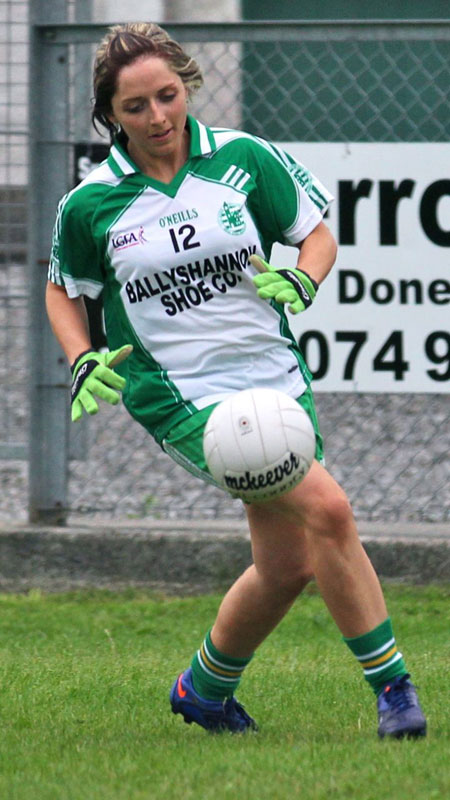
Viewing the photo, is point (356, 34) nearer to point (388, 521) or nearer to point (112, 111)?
point (388, 521)

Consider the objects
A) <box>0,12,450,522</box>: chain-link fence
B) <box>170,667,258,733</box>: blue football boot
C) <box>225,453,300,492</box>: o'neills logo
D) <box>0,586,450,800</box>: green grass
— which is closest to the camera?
<box>0,586,450,800</box>: green grass

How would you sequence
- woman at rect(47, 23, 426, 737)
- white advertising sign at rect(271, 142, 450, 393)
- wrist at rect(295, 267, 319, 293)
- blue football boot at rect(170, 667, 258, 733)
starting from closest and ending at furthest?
woman at rect(47, 23, 426, 737)
wrist at rect(295, 267, 319, 293)
blue football boot at rect(170, 667, 258, 733)
white advertising sign at rect(271, 142, 450, 393)

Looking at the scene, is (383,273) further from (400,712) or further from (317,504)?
(400,712)

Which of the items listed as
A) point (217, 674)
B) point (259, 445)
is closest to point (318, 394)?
point (217, 674)

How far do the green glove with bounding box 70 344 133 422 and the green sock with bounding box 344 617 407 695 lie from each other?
88 cm

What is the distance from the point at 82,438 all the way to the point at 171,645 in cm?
176

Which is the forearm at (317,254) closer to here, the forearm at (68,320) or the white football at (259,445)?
the white football at (259,445)

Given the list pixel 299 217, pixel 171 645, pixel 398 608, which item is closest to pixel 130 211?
pixel 299 217

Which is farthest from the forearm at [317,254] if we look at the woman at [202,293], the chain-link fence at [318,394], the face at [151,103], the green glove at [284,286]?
the chain-link fence at [318,394]

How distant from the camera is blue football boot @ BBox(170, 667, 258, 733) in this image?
4.23 meters

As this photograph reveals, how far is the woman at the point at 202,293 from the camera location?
12.8ft

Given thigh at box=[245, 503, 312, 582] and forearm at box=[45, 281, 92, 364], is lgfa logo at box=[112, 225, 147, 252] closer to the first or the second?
forearm at box=[45, 281, 92, 364]

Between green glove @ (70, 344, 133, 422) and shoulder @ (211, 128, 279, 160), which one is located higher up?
shoulder @ (211, 128, 279, 160)

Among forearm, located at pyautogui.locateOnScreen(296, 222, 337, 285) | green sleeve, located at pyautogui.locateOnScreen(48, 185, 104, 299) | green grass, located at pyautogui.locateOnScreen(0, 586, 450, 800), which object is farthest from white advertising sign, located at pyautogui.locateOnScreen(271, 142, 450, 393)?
green sleeve, located at pyautogui.locateOnScreen(48, 185, 104, 299)
